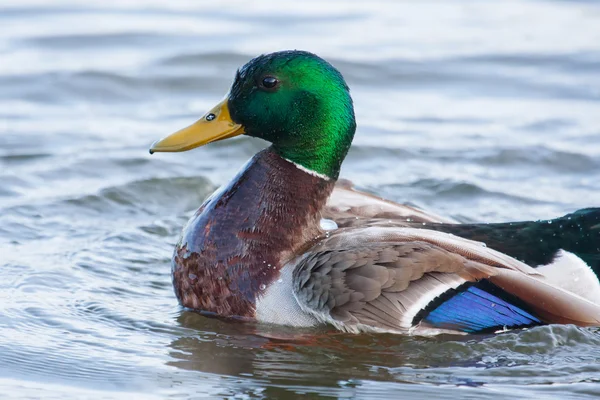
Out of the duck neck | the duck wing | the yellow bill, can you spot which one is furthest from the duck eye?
the duck wing

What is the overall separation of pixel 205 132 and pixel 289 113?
0.47m

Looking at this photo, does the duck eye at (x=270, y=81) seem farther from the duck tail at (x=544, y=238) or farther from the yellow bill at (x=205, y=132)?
the duck tail at (x=544, y=238)

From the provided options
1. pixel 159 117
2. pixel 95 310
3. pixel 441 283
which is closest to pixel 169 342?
pixel 95 310

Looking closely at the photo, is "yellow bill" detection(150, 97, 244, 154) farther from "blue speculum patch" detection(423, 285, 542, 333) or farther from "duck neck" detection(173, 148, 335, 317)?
"blue speculum patch" detection(423, 285, 542, 333)

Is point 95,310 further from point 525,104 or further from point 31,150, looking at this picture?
point 525,104

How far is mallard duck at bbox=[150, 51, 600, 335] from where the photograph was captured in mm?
5969

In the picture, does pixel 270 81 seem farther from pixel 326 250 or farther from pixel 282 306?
pixel 282 306

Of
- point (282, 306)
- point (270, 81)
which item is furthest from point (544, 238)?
point (270, 81)

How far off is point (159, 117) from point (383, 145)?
2.14 meters

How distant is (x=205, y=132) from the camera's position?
646 cm

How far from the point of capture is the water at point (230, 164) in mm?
5836

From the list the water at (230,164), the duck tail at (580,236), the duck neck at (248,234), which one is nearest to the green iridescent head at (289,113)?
the duck neck at (248,234)

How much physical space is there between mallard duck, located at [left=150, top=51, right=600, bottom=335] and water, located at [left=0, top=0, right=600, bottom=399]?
158mm

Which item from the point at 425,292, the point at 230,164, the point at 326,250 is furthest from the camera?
the point at 230,164
